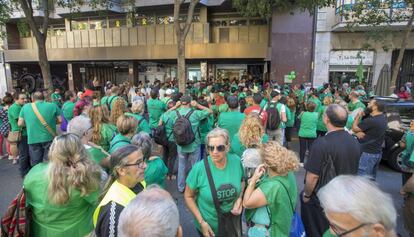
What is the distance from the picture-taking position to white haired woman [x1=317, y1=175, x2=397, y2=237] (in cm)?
139

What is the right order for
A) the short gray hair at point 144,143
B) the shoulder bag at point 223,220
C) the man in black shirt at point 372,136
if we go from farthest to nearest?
1. the man in black shirt at point 372,136
2. the short gray hair at point 144,143
3. the shoulder bag at point 223,220

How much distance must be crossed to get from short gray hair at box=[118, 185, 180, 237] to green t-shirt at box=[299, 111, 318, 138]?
5429mm

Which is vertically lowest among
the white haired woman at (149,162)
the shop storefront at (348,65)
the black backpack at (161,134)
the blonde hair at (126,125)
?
the black backpack at (161,134)

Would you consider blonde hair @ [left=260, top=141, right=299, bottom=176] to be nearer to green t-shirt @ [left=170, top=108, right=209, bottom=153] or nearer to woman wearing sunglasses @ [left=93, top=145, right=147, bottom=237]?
woman wearing sunglasses @ [left=93, top=145, right=147, bottom=237]

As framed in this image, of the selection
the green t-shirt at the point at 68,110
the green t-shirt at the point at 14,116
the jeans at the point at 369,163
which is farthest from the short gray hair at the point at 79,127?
the jeans at the point at 369,163

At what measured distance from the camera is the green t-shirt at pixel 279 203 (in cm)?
231

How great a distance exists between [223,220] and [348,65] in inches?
604

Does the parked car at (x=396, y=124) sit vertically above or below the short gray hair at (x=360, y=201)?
below

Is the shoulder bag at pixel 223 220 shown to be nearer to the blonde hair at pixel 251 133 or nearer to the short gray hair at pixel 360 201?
the blonde hair at pixel 251 133

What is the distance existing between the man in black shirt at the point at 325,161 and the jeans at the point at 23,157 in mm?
5604

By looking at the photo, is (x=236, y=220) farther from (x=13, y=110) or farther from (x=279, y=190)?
(x=13, y=110)

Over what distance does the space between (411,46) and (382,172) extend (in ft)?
38.4

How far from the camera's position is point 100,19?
782 inches

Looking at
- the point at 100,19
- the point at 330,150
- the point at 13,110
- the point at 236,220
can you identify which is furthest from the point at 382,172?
the point at 100,19
